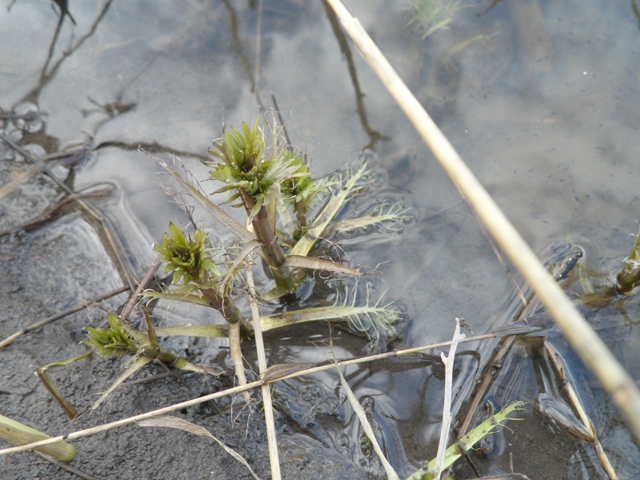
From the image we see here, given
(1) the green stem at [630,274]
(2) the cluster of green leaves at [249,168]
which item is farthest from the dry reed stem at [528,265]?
(1) the green stem at [630,274]

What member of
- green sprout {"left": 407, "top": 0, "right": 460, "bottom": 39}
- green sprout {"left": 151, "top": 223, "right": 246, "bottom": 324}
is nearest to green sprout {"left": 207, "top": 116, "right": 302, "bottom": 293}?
green sprout {"left": 151, "top": 223, "right": 246, "bottom": 324}

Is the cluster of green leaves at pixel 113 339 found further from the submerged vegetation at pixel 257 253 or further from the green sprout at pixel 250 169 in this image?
the green sprout at pixel 250 169

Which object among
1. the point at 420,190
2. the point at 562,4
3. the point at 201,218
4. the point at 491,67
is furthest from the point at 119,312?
the point at 562,4

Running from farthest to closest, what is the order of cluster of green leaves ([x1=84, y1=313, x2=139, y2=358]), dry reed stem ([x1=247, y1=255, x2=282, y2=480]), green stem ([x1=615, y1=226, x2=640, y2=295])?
green stem ([x1=615, y1=226, x2=640, y2=295]), cluster of green leaves ([x1=84, y1=313, x2=139, y2=358]), dry reed stem ([x1=247, y1=255, x2=282, y2=480])

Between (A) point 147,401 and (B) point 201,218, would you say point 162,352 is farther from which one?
(B) point 201,218

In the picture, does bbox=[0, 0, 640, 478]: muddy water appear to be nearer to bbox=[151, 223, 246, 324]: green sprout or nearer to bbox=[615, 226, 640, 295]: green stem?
bbox=[615, 226, 640, 295]: green stem

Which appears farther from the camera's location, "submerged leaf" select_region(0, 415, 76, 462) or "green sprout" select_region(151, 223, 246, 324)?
"green sprout" select_region(151, 223, 246, 324)
